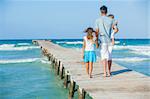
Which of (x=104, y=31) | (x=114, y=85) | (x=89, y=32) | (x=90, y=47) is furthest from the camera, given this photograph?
(x=90, y=47)

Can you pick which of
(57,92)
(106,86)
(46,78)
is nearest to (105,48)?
(106,86)

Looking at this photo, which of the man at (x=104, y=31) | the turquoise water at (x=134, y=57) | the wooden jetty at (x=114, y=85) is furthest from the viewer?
the turquoise water at (x=134, y=57)

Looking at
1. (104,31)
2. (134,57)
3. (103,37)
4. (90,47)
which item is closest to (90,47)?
(90,47)

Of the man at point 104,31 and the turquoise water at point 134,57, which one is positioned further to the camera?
the turquoise water at point 134,57

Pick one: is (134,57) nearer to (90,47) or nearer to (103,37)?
(90,47)

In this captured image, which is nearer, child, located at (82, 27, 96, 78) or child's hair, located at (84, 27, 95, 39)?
child's hair, located at (84, 27, 95, 39)

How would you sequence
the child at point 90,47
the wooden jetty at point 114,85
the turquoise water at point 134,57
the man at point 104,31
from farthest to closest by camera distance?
the turquoise water at point 134,57 → the child at point 90,47 → the man at point 104,31 → the wooden jetty at point 114,85

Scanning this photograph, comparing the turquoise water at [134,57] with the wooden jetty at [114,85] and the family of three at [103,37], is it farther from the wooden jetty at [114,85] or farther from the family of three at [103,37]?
the family of three at [103,37]

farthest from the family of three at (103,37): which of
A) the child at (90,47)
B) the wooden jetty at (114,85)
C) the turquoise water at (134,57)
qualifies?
the turquoise water at (134,57)

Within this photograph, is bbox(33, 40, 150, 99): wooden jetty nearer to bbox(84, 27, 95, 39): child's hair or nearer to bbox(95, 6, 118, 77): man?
bbox(95, 6, 118, 77): man

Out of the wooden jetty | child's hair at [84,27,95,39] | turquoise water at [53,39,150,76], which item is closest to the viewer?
the wooden jetty

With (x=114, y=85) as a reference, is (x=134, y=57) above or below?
below

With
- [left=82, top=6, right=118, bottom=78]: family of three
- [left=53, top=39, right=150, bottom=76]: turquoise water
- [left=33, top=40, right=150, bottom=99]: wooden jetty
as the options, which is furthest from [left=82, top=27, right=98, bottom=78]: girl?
[left=53, top=39, right=150, bottom=76]: turquoise water

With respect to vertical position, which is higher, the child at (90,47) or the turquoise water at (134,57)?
the child at (90,47)
